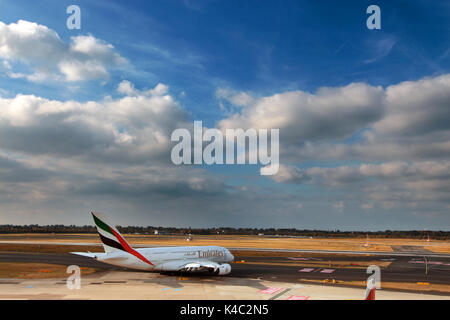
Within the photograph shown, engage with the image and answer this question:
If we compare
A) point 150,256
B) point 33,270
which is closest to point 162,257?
point 150,256

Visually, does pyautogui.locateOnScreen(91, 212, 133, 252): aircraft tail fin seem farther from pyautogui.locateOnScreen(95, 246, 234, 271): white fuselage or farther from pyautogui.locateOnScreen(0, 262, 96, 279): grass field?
pyautogui.locateOnScreen(0, 262, 96, 279): grass field

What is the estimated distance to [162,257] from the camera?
44969 mm

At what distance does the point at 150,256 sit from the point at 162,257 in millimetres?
1709

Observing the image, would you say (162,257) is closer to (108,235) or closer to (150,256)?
Result: (150,256)

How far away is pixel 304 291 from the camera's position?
37.3m

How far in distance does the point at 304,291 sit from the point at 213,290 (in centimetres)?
1013

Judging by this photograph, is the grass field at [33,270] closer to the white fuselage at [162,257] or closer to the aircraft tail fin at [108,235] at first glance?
the white fuselage at [162,257]

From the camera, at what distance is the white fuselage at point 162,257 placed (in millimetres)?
41094

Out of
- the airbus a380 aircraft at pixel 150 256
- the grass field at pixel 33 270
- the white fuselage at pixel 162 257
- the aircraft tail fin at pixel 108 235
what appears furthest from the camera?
the grass field at pixel 33 270

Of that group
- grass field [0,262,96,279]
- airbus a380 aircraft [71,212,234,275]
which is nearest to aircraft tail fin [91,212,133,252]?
airbus a380 aircraft [71,212,234,275]

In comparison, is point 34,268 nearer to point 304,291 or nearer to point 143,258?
point 143,258

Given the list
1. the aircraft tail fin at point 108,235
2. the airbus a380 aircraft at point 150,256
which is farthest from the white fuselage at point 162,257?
the aircraft tail fin at point 108,235

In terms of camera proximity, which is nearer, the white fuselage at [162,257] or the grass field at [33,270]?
the white fuselage at [162,257]
